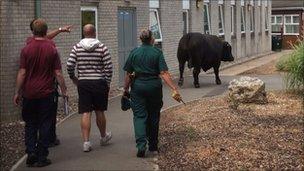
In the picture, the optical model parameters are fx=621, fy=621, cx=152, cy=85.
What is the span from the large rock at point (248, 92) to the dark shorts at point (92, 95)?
4891 millimetres

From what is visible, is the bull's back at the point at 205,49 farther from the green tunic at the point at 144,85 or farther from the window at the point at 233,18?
the window at the point at 233,18

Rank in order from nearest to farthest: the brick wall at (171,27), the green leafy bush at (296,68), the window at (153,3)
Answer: the green leafy bush at (296,68) < the window at (153,3) < the brick wall at (171,27)

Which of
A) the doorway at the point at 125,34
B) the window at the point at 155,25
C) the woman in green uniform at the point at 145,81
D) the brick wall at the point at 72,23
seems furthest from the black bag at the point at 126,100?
the window at the point at 155,25

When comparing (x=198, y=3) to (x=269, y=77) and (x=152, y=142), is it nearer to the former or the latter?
(x=269, y=77)

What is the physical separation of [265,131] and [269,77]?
10951 mm

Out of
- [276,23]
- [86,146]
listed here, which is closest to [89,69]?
[86,146]

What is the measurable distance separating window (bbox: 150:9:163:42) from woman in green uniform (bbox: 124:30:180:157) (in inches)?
434

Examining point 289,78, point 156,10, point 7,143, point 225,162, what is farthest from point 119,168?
point 156,10

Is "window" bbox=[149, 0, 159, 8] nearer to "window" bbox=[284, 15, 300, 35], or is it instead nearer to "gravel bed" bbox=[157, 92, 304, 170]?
"gravel bed" bbox=[157, 92, 304, 170]

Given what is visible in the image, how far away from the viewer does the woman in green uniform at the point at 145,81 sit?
323 inches

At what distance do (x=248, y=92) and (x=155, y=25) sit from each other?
287 inches

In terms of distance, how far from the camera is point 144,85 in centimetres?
823

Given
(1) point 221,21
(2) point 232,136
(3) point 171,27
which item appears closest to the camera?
(2) point 232,136

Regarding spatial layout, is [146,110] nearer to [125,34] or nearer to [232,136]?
[232,136]
